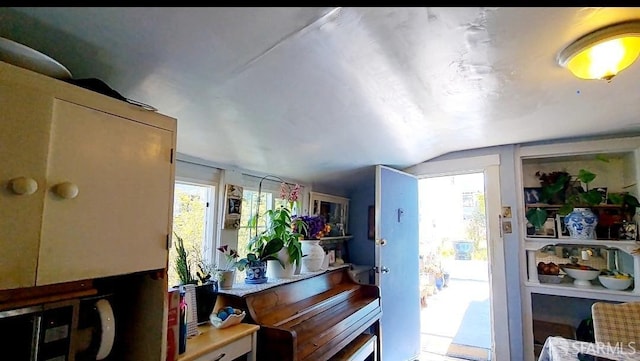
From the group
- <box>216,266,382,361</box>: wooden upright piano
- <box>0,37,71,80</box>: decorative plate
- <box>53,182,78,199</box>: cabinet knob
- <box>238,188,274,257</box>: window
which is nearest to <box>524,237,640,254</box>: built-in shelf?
<box>216,266,382,361</box>: wooden upright piano

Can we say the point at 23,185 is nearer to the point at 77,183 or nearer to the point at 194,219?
the point at 77,183

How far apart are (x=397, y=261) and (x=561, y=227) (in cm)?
139

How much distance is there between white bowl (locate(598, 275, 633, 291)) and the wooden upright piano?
1.72m

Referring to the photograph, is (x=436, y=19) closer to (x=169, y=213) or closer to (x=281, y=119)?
(x=281, y=119)

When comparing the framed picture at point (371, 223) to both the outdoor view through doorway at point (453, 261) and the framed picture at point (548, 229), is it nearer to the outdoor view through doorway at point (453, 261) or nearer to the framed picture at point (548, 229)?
the outdoor view through doorway at point (453, 261)

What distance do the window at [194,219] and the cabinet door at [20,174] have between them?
105 cm

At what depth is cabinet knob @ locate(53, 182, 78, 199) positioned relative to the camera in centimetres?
81

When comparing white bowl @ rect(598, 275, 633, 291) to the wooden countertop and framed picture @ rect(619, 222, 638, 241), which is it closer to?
framed picture @ rect(619, 222, 638, 241)

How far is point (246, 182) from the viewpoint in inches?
94.0

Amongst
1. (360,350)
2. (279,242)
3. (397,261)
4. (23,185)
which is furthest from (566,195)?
(23,185)

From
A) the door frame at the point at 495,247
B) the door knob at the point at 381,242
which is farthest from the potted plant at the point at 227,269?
the door frame at the point at 495,247

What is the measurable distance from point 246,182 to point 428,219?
476 centimetres

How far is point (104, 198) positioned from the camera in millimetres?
925

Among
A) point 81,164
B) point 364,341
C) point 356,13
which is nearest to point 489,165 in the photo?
point 364,341
